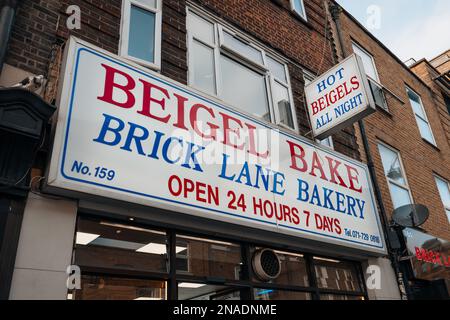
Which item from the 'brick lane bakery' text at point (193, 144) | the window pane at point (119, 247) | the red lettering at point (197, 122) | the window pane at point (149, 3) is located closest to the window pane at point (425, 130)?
the 'brick lane bakery' text at point (193, 144)

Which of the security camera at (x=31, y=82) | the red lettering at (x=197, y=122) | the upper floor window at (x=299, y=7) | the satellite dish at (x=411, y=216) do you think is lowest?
the satellite dish at (x=411, y=216)

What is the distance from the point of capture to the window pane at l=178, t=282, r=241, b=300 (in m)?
4.30

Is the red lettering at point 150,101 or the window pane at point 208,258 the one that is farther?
the window pane at point 208,258

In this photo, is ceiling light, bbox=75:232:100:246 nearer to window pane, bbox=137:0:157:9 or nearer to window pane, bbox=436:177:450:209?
window pane, bbox=137:0:157:9

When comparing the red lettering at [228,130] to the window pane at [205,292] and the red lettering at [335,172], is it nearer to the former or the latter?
the window pane at [205,292]

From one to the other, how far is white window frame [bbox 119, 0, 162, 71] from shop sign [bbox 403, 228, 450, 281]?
5.37m

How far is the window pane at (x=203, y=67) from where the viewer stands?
583 centimetres

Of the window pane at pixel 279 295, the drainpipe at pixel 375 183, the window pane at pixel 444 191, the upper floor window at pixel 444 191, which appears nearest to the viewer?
the window pane at pixel 279 295

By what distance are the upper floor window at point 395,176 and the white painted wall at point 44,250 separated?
696 centimetres

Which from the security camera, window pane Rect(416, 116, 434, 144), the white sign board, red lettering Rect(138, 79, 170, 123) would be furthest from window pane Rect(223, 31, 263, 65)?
window pane Rect(416, 116, 434, 144)

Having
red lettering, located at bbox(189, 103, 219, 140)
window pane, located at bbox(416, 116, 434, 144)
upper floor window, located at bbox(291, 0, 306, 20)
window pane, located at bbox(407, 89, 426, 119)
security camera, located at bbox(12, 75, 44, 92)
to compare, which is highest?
upper floor window, located at bbox(291, 0, 306, 20)
